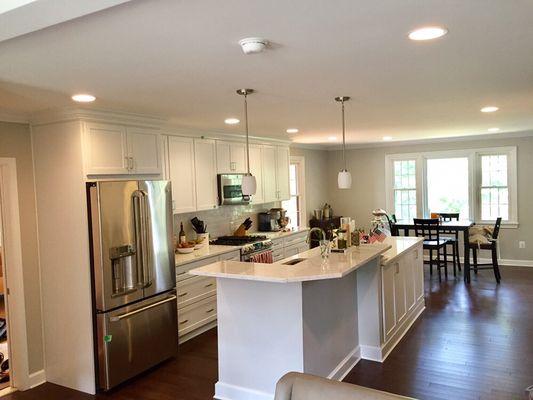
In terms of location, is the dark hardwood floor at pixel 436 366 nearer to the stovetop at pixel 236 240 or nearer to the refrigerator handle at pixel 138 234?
the refrigerator handle at pixel 138 234

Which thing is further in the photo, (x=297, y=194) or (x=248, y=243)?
(x=297, y=194)

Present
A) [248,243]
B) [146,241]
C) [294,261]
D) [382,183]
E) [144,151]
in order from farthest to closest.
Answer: [382,183] → [248,243] → [144,151] → [146,241] → [294,261]

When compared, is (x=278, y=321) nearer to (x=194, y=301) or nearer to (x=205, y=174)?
(x=194, y=301)

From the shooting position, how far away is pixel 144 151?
13.3ft

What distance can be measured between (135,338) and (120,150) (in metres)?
1.61

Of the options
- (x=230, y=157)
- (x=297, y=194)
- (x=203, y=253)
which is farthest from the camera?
(x=297, y=194)

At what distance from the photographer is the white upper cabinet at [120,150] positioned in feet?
11.7

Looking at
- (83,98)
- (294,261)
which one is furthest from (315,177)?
(83,98)

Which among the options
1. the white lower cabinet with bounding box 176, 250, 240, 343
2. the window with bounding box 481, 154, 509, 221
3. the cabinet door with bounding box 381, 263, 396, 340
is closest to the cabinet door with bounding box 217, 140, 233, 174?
the white lower cabinet with bounding box 176, 250, 240, 343

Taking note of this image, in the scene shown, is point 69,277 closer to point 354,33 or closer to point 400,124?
point 354,33

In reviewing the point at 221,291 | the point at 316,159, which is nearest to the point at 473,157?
the point at 316,159

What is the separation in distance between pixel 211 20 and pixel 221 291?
2180 millimetres

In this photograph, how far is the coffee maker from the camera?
21.9 ft

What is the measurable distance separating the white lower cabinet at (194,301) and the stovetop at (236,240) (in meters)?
0.38
